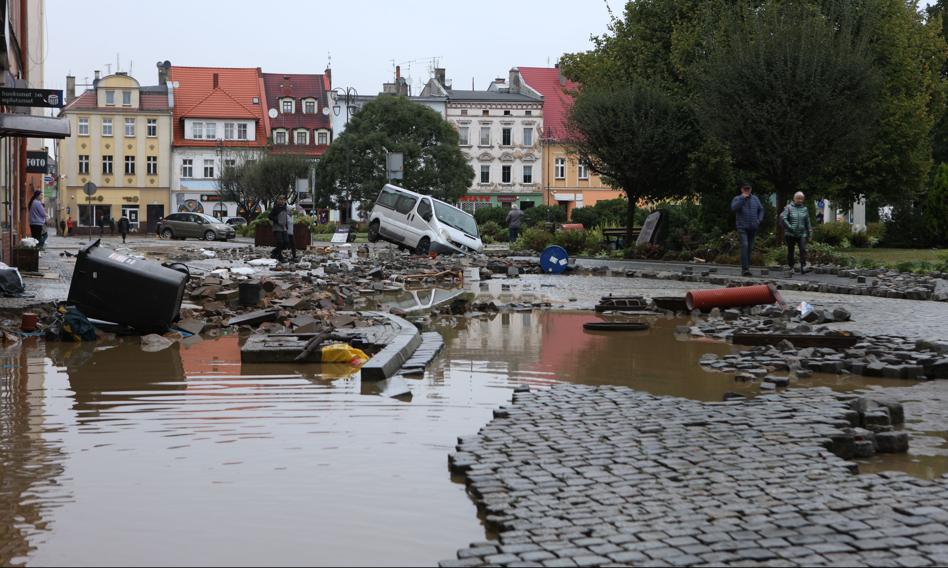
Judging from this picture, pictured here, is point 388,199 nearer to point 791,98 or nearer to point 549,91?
point 791,98

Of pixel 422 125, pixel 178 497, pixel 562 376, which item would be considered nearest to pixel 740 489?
pixel 178 497

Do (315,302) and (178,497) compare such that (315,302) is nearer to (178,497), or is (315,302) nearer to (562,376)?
(562,376)

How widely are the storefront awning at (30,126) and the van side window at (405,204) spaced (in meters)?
19.6

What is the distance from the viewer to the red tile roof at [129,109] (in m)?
Answer: 97.4

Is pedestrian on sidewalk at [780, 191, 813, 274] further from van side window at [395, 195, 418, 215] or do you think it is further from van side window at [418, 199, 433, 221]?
van side window at [395, 195, 418, 215]

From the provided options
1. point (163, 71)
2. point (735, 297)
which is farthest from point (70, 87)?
point (735, 297)

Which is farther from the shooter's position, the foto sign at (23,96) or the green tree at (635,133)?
→ the green tree at (635,133)

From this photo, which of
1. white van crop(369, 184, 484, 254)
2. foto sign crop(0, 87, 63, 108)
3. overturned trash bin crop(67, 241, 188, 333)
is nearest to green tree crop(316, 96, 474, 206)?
white van crop(369, 184, 484, 254)

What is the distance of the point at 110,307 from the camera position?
42.5 feet

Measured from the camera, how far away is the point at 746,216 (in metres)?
25.7

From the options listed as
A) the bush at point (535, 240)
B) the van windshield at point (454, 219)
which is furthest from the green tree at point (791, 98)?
the van windshield at point (454, 219)

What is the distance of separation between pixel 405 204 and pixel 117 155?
2542 inches

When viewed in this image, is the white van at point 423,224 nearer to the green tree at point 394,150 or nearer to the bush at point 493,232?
the bush at point 493,232

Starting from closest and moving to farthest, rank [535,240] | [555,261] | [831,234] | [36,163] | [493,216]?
1. [555,261]
2. [36,163]
3. [535,240]
4. [831,234]
5. [493,216]
